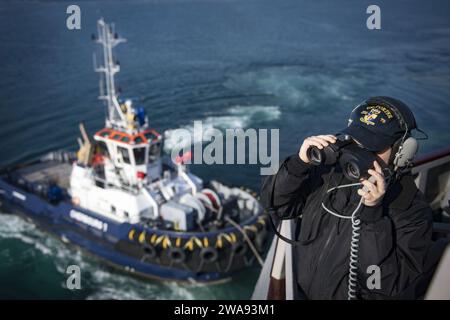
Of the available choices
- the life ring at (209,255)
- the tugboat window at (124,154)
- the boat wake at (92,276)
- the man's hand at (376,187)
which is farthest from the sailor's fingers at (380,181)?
the tugboat window at (124,154)

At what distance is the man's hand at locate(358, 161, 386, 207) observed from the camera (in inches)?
82.7

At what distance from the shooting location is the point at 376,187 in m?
2.12

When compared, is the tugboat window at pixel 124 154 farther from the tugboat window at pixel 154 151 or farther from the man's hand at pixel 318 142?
the man's hand at pixel 318 142

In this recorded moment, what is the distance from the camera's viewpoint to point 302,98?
24.9 metres

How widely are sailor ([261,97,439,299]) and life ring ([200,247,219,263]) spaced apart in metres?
8.50

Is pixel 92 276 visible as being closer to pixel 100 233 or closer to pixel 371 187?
pixel 100 233

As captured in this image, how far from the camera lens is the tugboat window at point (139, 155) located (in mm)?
12141

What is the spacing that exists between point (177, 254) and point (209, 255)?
2.64ft

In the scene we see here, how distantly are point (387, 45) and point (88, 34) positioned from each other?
26.4 m

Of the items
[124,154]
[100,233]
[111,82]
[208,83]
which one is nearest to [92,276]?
[100,233]

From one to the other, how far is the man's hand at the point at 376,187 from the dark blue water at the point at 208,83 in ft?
34.1

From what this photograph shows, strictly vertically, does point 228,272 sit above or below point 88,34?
below
